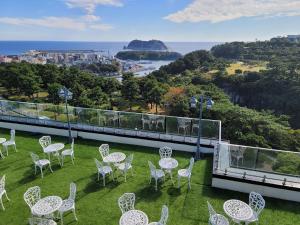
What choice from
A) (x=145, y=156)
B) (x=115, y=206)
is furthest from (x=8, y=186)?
(x=145, y=156)

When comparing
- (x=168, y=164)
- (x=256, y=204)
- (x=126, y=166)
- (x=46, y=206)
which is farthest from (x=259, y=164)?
(x=46, y=206)

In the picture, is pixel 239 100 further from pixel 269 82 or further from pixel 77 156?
pixel 77 156

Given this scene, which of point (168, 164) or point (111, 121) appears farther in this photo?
point (111, 121)

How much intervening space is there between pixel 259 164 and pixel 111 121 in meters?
6.72

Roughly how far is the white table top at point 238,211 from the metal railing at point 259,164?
1.71 meters

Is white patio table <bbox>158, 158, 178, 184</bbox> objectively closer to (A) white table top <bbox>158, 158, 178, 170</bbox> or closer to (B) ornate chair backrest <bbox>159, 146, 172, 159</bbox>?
(A) white table top <bbox>158, 158, 178, 170</bbox>

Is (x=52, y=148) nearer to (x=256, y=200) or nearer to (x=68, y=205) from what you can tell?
(x=68, y=205)

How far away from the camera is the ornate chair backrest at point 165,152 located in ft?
31.9

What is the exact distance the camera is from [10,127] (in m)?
13.7

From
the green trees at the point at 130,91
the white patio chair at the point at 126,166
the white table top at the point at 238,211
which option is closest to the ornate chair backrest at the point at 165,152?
the white patio chair at the point at 126,166

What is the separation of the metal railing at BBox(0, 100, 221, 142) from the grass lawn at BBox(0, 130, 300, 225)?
1219mm

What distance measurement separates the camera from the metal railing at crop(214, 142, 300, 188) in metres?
8.13

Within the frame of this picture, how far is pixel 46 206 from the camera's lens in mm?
6777

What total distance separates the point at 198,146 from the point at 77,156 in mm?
5015
